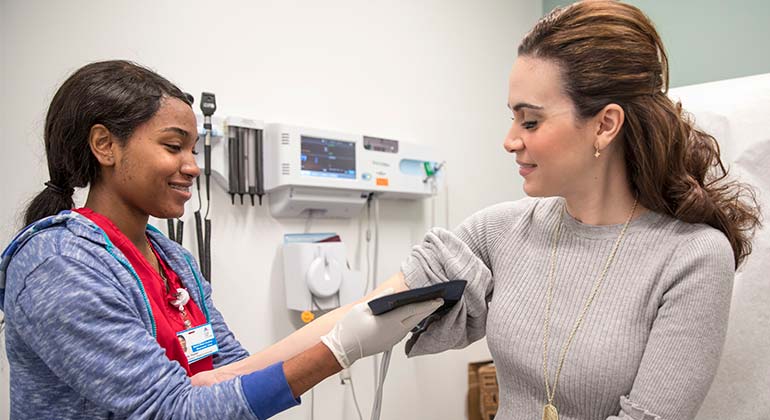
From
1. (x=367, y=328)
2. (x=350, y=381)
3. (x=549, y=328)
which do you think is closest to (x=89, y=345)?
(x=367, y=328)

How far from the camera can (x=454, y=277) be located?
45.4 inches

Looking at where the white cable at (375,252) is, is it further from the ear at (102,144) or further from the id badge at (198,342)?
the ear at (102,144)

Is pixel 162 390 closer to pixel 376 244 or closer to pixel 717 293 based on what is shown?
pixel 717 293

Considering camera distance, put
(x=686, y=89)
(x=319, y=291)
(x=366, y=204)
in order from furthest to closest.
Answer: (x=366, y=204) → (x=319, y=291) → (x=686, y=89)

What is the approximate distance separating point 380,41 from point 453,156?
584 millimetres

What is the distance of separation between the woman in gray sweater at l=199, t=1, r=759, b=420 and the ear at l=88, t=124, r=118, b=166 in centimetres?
60

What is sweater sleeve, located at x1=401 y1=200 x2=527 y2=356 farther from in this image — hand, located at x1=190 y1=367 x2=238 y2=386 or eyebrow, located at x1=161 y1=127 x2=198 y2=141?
eyebrow, located at x1=161 y1=127 x2=198 y2=141

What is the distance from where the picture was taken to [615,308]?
1018 mm

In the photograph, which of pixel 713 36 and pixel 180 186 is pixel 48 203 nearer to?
pixel 180 186

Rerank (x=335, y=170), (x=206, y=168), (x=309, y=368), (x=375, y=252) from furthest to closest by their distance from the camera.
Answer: (x=375, y=252), (x=335, y=170), (x=206, y=168), (x=309, y=368)

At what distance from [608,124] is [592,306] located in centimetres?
34

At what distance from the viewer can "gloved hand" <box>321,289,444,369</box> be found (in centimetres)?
106

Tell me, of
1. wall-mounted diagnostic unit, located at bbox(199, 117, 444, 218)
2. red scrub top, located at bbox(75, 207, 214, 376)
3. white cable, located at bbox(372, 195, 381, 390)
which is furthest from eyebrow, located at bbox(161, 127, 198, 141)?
white cable, located at bbox(372, 195, 381, 390)

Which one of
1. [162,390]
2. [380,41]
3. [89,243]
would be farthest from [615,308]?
[380,41]
